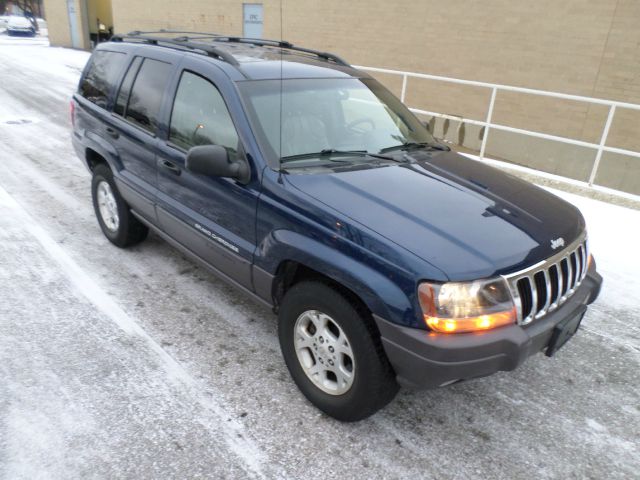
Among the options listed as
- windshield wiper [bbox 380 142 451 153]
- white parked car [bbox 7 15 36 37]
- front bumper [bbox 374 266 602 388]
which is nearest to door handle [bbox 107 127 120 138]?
windshield wiper [bbox 380 142 451 153]

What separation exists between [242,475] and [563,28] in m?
9.83

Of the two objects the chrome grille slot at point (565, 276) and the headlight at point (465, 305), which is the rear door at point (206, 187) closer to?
the headlight at point (465, 305)

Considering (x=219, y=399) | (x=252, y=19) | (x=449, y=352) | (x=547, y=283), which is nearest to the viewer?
(x=449, y=352)

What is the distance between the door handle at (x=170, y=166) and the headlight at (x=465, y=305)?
6.87 ft

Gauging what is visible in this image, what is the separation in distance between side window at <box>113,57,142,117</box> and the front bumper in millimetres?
3093

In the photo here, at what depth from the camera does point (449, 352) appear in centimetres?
228

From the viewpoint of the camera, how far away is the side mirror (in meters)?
2.93

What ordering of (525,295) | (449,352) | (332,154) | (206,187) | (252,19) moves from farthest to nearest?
(252,19) → (206,187) → (332,154) → (525,295) → (449,352)

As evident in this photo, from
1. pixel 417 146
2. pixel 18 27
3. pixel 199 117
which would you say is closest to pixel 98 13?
pixel 18 27

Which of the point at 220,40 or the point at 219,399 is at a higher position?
the point at 220,40

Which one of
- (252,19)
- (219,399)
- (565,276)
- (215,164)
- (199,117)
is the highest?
(252,19)

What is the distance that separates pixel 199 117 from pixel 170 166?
1.47 feet

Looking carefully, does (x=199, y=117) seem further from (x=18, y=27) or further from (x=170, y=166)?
(x=18, y=27)

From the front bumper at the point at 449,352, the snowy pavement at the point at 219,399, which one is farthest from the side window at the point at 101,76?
the front bumper at the point at 449,352
